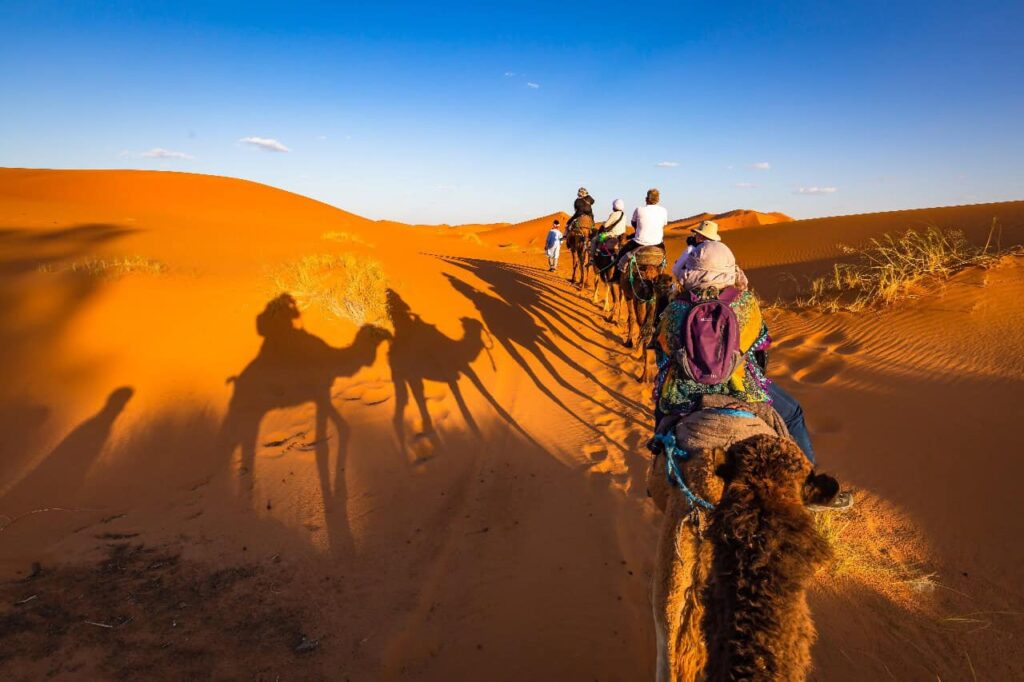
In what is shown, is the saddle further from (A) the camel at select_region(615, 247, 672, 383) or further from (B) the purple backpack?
(B) the purple backpack

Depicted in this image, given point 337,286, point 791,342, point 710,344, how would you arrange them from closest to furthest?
point 710,344 < point 791,342 < point 337,286

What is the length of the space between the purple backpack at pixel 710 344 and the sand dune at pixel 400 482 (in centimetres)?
188

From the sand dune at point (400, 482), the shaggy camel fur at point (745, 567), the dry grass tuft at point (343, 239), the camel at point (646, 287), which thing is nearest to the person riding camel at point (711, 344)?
the shaggy camel fur at point (745, 567)

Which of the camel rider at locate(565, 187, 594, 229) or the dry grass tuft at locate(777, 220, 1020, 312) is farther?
the camel rider at locate(565, 187, 594, 229)

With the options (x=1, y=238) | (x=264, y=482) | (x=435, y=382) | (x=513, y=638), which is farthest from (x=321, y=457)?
(x=1, y=238)

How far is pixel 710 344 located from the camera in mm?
2645

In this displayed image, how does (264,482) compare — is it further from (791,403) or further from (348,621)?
(791,403)

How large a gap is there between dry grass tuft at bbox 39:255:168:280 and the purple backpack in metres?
8.66

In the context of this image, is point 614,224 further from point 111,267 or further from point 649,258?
point 111,267

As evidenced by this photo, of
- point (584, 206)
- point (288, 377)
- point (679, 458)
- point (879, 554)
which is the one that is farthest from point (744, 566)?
point (584, 206)

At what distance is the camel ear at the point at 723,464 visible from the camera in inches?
77.9

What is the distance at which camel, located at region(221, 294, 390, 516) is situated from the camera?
547 cm

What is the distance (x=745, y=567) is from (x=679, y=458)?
0.72 metres

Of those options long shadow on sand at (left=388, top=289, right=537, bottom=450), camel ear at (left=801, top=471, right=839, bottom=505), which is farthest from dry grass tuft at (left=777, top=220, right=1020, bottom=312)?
camel ear at (left=801, top=471, right=839, bottom=505)
